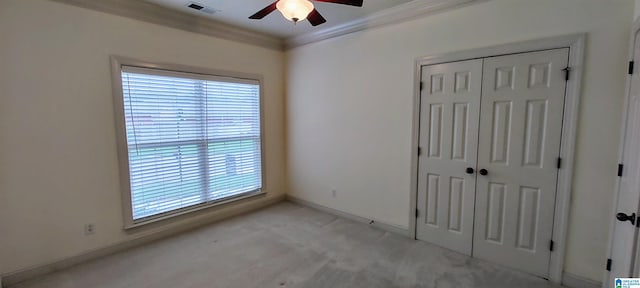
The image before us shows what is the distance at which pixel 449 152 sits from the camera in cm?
295

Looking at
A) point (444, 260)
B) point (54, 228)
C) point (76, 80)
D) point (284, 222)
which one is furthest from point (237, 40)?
point (444, 260)

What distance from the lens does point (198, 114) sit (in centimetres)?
359

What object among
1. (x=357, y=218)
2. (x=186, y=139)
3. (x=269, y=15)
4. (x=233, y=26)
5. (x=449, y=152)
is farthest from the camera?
(x=357, y=218)

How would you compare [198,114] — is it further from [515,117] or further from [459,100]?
[515,117]

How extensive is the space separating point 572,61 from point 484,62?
639 mm

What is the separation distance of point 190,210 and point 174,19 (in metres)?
2.39

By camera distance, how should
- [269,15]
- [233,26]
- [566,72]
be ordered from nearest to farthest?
[566,72], [269,15], [233,26]

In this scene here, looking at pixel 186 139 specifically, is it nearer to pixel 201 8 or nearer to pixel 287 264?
pixel 201 8

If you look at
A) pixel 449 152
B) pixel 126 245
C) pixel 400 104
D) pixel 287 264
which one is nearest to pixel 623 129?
pixel 449 152

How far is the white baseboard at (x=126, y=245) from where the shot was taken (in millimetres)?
2473

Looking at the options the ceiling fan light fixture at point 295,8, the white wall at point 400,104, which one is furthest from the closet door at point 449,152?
the ceiling fan light fixture at point 295,8

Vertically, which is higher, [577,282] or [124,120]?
[124,120]

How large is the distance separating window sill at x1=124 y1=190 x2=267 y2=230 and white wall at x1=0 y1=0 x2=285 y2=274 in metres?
0.12

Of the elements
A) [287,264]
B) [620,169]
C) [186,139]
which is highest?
[186,139]
